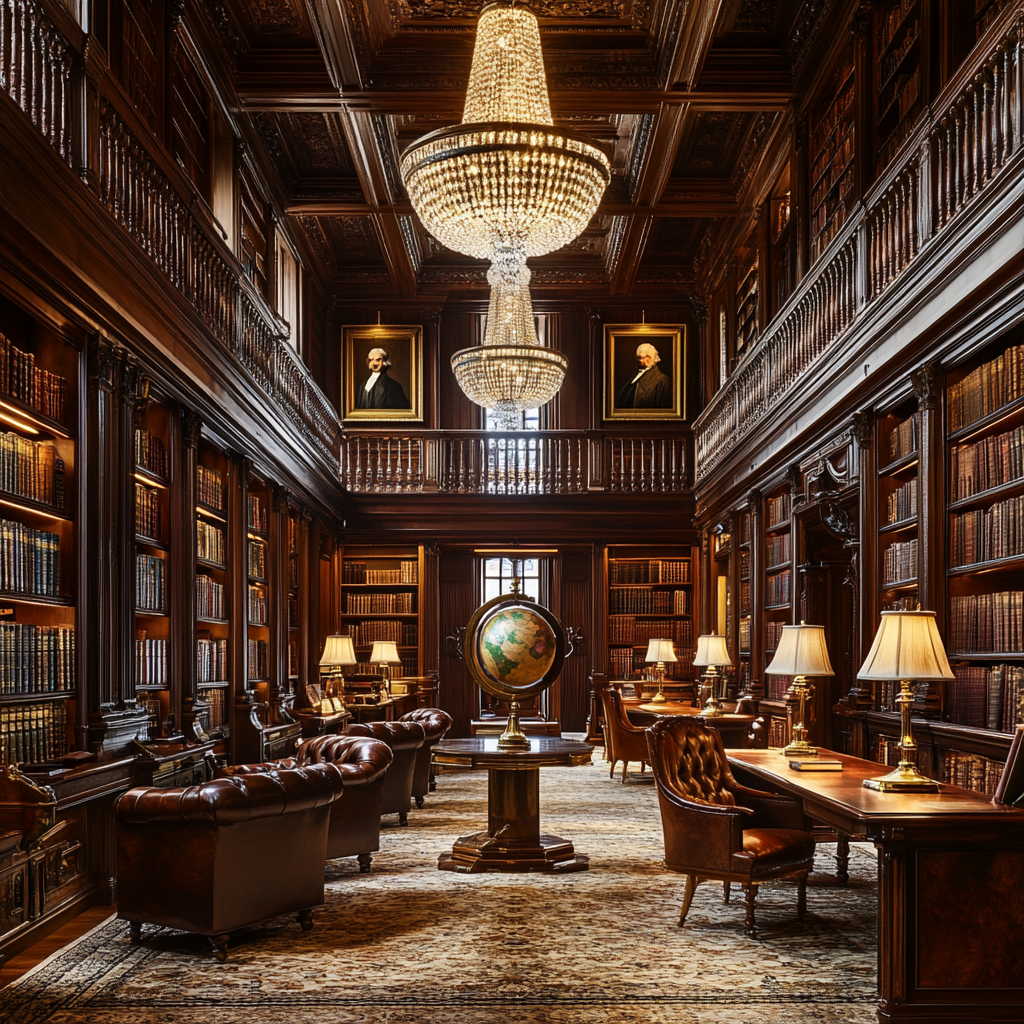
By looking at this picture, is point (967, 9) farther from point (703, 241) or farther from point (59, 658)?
point (703, 241)

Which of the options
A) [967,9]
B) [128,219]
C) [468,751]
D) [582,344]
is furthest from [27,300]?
[582,344]

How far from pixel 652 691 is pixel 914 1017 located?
10.6m

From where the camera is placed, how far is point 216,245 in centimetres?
895

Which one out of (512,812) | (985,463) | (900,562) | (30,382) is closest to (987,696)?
(985,463)

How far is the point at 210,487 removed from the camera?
9.39 m

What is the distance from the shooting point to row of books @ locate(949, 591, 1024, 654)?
591 centimetres

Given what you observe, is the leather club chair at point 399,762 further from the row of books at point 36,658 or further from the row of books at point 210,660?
the row of books at point 36,658

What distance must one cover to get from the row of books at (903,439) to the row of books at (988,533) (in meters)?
0.84

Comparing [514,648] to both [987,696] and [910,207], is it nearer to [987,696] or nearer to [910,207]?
[987,696]

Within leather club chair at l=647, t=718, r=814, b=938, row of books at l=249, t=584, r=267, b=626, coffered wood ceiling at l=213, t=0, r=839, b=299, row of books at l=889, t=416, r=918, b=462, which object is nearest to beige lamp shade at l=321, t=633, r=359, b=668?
row of books at l=249, t=584, r=267, b=626

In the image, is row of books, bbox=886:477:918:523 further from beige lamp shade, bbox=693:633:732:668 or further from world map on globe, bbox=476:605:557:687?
beige lamp shade, bbox=693:633:732:668

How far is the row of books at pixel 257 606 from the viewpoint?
11.1 m

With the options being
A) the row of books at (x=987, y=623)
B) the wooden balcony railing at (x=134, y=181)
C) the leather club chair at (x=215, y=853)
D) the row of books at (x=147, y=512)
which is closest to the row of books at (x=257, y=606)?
the wooden balcony railing at (x=134, y=181)

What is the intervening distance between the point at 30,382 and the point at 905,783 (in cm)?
450
